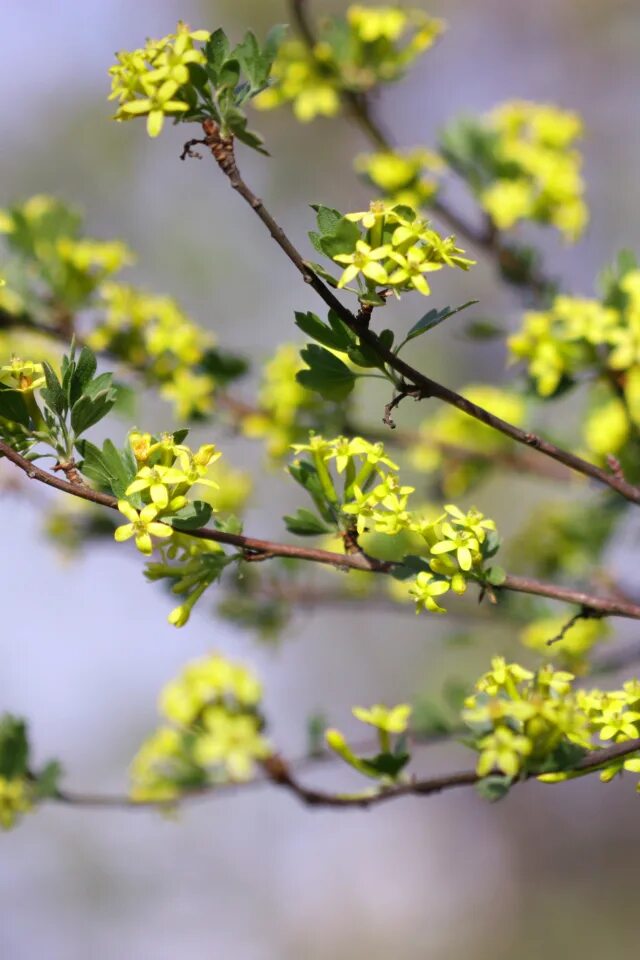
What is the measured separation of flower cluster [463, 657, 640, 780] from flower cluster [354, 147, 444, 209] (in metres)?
0.65

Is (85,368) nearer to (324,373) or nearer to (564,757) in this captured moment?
(324,373)

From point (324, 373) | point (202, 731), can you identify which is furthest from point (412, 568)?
point (202, 731)

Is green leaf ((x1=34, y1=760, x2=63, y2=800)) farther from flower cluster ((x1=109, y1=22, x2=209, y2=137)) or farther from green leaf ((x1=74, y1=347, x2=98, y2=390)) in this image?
flower cluster ((x1=109, y1=22, x2=209, y2=137))

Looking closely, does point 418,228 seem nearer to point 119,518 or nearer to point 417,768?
point 119,518

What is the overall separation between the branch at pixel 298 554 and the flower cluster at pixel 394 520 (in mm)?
18

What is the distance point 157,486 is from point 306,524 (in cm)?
13

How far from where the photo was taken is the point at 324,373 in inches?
26.0

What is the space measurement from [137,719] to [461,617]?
2.61 metres

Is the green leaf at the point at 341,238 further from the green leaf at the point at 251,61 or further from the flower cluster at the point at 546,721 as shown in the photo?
the flower cluster at the point at 546,721

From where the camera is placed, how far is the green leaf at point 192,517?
23.8 inches

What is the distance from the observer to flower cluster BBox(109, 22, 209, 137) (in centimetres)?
64

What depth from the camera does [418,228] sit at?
0.58 meters

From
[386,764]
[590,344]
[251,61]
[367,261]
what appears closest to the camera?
[367,261]

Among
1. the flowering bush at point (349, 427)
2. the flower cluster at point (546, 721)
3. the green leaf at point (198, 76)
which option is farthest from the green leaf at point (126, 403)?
the flower cluster at point (546, 721)
